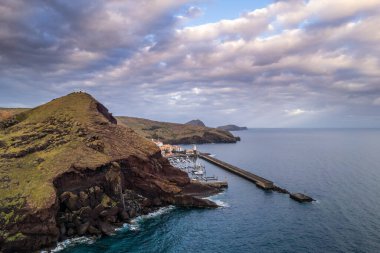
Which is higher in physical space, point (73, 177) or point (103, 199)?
point (73, 177)

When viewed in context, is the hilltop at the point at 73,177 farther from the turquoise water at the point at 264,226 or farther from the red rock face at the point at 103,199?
the turquoise water at the point at 264,226

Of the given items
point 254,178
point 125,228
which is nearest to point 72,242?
point 125,228

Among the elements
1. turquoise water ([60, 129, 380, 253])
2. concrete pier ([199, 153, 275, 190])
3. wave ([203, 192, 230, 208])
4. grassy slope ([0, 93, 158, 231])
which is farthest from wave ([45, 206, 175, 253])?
concrete pier ([199, 153, 275, 190])

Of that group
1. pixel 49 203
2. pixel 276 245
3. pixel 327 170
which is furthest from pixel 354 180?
pixel 49 203

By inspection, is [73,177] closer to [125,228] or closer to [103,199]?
[103,199]

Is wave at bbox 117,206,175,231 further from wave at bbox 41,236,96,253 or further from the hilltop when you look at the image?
wave at bbox 41,236,96,253
